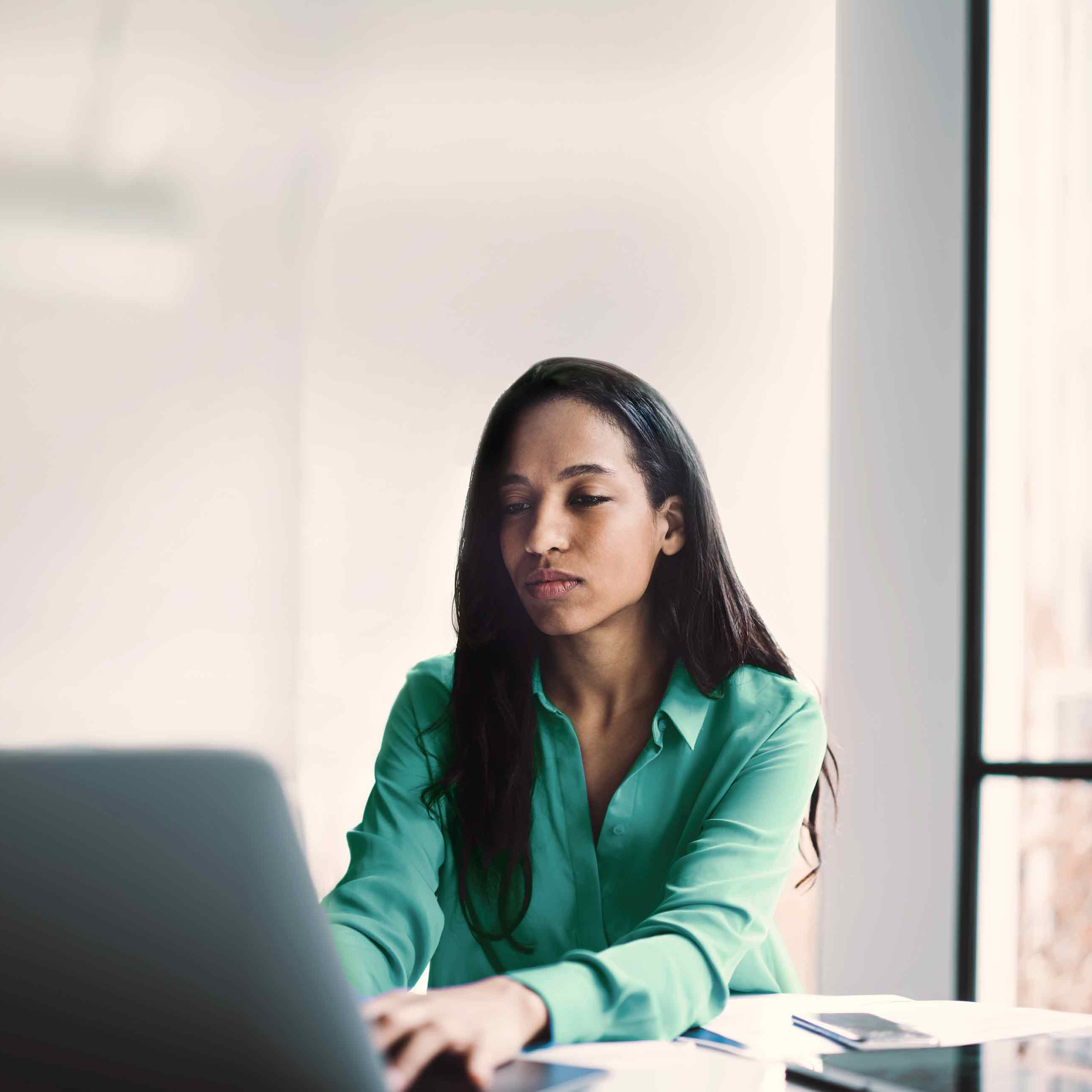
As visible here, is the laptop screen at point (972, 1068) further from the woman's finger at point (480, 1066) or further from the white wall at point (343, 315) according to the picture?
the white wall at point (343, 315)

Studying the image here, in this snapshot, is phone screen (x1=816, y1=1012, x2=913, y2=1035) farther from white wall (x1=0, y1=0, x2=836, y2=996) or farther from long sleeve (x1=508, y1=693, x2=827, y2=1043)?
white wall (x1=0, y1=0, x2=836, y2=996)

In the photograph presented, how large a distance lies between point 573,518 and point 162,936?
1.12 metres

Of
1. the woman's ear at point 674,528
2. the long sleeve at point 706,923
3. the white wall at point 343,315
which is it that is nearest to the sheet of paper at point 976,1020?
the long sleeve at point 706,923

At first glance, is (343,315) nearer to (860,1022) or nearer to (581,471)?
(581,471)

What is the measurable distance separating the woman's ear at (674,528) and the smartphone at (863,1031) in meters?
0.75

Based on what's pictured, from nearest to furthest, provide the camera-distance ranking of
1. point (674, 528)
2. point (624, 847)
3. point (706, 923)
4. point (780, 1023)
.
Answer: point (780, 1023) → point (706, 923) → point (624, 847) → point (674, 528)

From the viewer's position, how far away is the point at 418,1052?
0.75 meters

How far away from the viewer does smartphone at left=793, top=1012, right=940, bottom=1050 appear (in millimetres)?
904

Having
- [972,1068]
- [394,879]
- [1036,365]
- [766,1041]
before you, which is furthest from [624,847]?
[1036,365]

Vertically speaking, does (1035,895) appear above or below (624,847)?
below

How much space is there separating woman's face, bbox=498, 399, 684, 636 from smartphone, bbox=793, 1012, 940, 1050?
0.65 meters

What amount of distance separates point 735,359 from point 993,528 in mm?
753

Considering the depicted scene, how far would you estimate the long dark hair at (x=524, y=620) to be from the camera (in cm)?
150

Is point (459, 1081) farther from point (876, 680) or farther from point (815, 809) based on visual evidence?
point (876, 680)
